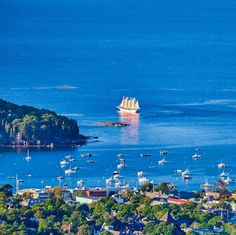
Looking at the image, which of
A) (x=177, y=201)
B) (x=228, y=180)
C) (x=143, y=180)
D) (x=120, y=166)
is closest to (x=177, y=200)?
(x=177, y=201)

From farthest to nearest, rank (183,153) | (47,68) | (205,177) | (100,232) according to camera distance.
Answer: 1. (47,68)
2. (183,153)
3. (205,177)
4. (100,232)

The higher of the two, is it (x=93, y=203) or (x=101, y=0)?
(x=101, y=0)

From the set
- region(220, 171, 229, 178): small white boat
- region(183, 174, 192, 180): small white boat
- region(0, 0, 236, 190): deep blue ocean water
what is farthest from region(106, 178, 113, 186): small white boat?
region(220, 171, 229, 178): small white boat

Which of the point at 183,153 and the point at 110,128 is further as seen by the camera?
the point at 110,128

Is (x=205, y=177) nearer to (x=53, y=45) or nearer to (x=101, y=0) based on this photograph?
(x=53, y=45)

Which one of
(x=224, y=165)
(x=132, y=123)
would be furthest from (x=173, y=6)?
(x=224, y=165)

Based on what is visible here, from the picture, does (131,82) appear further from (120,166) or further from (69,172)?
(69,172)
